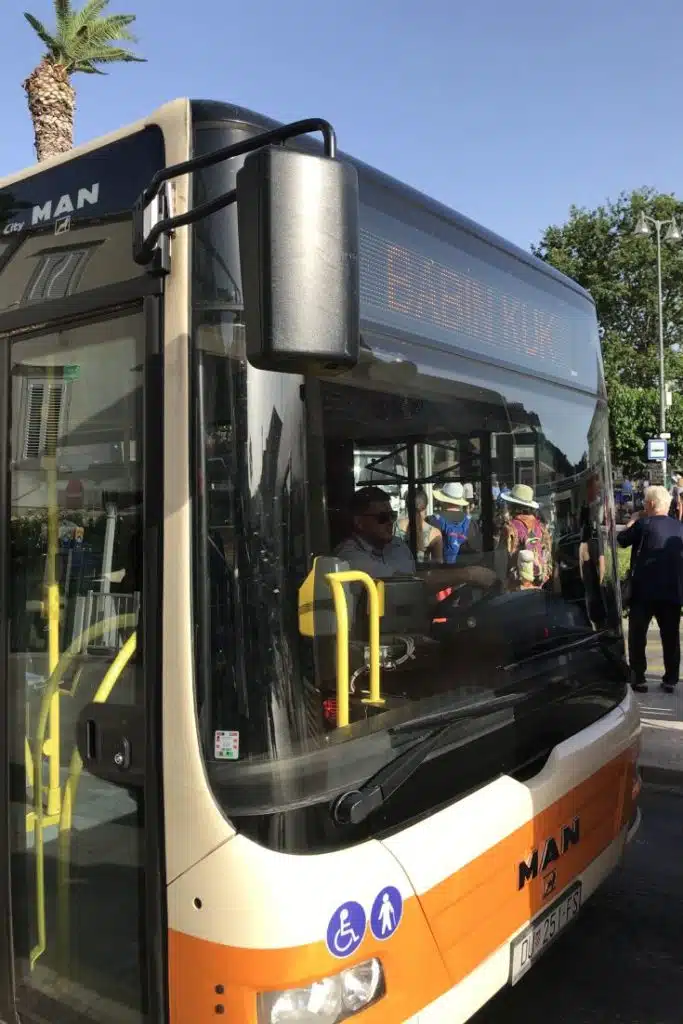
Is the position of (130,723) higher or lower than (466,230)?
lower

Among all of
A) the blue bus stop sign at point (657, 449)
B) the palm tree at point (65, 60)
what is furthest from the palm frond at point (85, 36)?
the blue bus stop sign at point (657, 449)

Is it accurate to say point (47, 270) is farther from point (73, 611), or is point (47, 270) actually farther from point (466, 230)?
point (466, 230)

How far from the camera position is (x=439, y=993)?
2152 millimetres

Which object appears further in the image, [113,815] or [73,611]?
[73,611]

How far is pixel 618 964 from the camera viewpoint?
133 inches

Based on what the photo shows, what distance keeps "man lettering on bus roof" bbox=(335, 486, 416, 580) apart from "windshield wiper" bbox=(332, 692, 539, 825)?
43cm

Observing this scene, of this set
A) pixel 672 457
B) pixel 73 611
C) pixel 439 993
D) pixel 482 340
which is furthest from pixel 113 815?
pixel 672 457

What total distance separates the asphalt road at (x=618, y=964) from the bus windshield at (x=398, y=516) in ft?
3.53

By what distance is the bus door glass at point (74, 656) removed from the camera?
6.88 ft

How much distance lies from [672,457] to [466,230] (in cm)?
4304

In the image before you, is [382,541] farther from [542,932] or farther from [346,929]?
[542,932]

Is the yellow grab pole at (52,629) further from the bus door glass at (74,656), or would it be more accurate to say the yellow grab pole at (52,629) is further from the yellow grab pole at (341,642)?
the yellow grab pole at (341,642)

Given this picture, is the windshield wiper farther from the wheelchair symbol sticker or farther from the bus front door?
the bus front door

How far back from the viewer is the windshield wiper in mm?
1969
